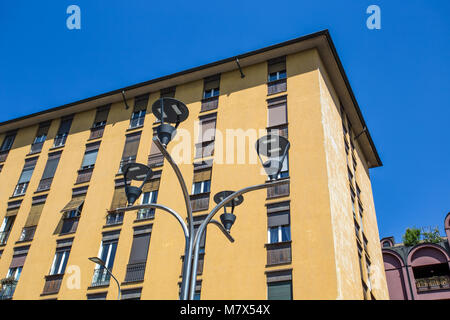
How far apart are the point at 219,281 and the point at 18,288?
9.90 meters

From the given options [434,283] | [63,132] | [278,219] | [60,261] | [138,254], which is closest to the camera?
[278,219]

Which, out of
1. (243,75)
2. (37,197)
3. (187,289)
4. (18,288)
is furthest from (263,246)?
(37,197)

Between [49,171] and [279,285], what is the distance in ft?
49.1

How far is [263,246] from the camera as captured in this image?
15.8 meters

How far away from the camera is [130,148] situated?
22.0m

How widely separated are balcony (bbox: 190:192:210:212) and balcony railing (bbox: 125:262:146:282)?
3136mm

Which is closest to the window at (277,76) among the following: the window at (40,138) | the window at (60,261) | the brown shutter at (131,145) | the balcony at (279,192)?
the balcony at (279,192)

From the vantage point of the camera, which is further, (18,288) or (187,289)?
(18,288)

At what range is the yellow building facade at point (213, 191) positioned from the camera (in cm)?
1558

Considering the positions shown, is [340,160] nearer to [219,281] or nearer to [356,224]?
[356,224]

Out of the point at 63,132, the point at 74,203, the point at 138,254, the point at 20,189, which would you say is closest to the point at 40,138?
the point at 63,132

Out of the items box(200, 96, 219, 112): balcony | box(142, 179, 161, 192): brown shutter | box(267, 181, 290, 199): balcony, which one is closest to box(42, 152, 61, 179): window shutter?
box(142, 179, 161, 192): brown shutter

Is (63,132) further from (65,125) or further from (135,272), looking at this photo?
(135,272)

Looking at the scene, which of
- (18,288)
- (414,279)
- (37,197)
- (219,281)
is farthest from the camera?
(414,279)
